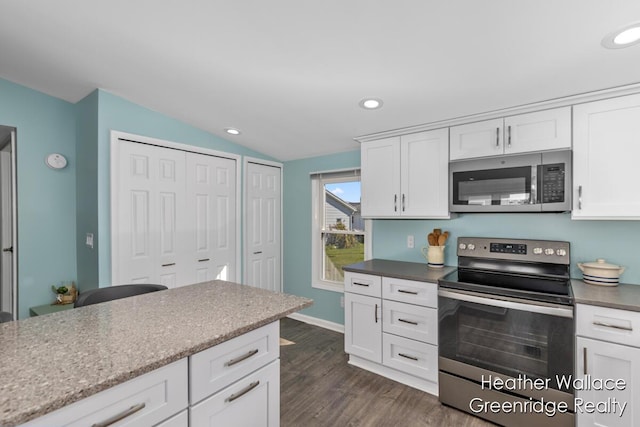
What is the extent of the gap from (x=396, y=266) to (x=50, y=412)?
247 centimetres

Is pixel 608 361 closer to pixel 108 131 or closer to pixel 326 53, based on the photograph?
pixel 326 53

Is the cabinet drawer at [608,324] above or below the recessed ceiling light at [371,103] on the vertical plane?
below

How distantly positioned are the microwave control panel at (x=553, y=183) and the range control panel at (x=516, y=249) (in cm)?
41

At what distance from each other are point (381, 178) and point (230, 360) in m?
2.15

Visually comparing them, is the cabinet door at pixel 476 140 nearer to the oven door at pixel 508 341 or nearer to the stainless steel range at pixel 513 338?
the stainless steel range at pixel 513 338

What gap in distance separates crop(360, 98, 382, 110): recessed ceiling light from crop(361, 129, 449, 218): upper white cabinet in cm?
48

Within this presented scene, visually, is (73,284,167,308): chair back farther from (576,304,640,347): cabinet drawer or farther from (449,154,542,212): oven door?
(576,304,640,347): cabinet drawer

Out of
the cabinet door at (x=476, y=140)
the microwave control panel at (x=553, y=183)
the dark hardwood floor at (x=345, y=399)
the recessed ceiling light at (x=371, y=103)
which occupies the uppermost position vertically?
the recessed ceiling light at (x=371, y=103)

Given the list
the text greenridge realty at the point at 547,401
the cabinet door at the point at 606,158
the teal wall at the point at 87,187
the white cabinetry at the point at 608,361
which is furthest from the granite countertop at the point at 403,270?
the teal wall at the point at 87,187

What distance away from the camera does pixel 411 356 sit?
Result: 2.44 metres

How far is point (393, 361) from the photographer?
254 cm

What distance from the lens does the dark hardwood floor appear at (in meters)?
2.09

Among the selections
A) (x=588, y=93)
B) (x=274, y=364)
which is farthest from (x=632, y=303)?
(x=274, y=364)

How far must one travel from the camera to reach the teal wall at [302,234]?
146 inches
